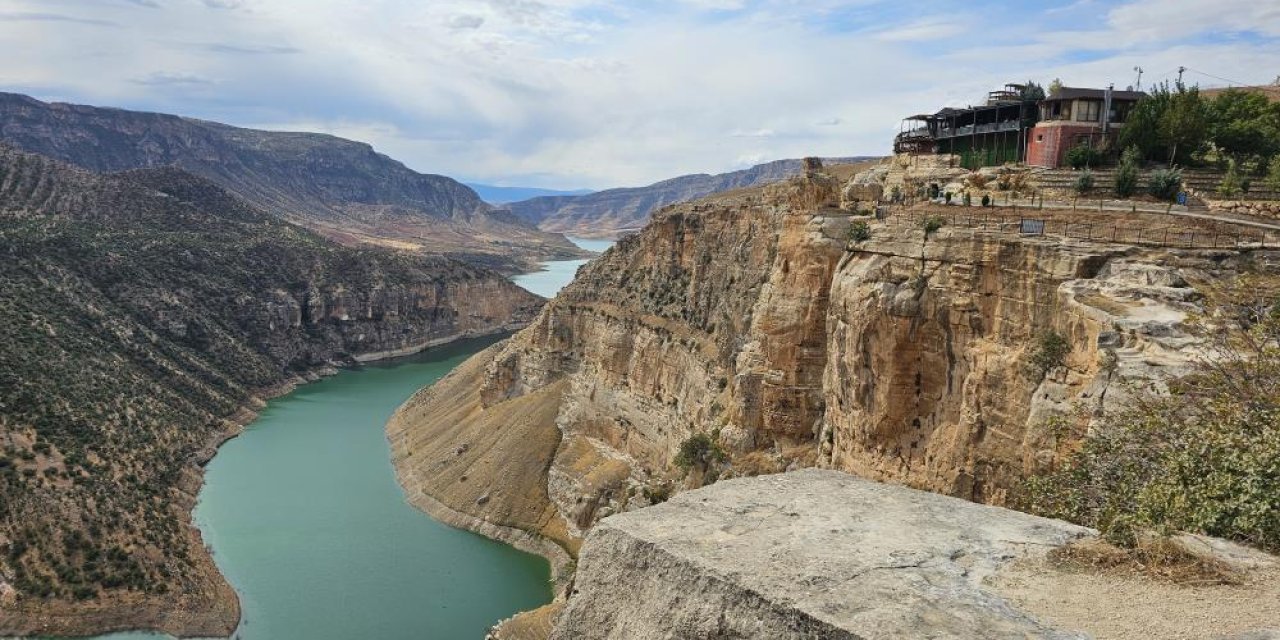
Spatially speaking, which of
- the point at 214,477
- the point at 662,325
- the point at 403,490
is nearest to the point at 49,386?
the point at 214,477

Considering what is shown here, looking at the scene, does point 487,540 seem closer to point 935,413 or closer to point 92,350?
point 935,413

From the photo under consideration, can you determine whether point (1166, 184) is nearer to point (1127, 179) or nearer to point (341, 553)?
point (1127, 179)

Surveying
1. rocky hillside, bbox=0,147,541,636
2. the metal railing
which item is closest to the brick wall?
the metal railing

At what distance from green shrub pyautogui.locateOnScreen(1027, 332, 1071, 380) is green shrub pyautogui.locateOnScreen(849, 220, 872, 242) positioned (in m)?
6.91

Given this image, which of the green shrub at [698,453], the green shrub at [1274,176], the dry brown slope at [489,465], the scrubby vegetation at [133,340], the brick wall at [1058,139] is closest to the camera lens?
the green shrub at [1274,176]

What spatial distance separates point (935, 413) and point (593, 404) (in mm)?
32919

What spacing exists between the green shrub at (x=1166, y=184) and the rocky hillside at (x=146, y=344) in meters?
40.6

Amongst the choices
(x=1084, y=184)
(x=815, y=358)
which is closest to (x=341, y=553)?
(x=815, y=358)

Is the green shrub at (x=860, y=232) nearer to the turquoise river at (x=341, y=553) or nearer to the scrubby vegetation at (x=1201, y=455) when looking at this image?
the scrubby vegetation at (x=1201, y=455)

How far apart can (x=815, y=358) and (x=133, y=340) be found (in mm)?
71945

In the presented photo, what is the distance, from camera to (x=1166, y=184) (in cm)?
2252

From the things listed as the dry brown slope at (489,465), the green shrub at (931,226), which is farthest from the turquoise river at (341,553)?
the green shrub at (931,226)

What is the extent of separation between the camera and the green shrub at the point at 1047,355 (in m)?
15.6

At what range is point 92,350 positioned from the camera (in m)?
64.4
